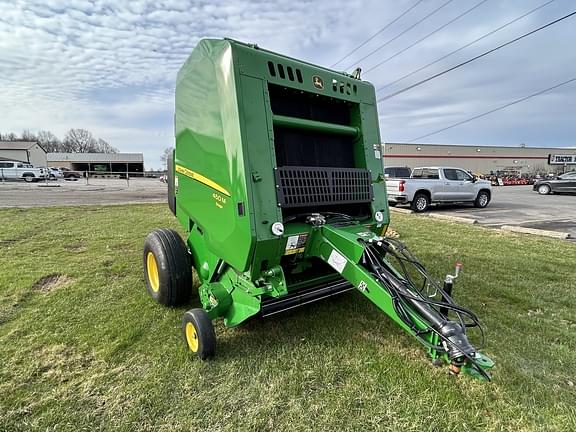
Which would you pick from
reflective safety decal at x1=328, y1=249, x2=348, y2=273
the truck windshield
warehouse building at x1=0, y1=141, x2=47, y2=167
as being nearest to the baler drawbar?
reflective safety decal at x1=328, y1=249, x2=348, y2=273

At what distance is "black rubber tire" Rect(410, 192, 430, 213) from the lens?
12.5 m

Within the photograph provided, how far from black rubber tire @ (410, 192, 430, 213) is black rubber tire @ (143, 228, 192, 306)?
35.2 feet

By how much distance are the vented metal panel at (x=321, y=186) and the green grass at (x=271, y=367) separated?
128 centimetres

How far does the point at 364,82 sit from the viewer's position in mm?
3352

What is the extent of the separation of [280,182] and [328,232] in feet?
1.84

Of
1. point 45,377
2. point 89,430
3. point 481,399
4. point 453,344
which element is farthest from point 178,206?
point 481,399

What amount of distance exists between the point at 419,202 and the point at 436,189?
3.10 feet

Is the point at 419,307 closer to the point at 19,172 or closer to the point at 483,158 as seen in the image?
the point at 19,172

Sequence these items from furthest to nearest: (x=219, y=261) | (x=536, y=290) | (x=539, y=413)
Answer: (x=536, y=290), (x=219, y=261), (x=539, y=413)

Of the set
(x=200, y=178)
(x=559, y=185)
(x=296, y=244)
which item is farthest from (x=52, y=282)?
(x=559, y=185)

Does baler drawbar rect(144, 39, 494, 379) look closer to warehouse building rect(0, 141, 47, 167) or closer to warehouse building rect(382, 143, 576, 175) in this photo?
warehouse building rect(382, 143, 576, 175)

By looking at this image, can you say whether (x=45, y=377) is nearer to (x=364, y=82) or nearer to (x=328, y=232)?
(x=328, y=232)

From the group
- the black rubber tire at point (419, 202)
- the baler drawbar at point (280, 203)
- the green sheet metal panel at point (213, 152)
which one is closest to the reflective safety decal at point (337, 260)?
the baler drawbar at point (280, 203)

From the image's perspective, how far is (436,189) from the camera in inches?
503
